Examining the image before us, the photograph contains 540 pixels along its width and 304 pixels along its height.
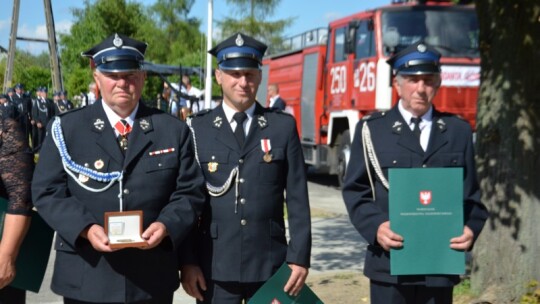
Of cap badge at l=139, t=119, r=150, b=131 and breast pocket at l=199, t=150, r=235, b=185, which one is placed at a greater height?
cap badge at l=139, t=119, r=150, b=131

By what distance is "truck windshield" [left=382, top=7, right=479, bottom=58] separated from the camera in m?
14.4

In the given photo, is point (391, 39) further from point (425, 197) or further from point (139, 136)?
point (139, 136)

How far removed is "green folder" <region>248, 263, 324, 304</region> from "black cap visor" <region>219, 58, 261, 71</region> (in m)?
0.99

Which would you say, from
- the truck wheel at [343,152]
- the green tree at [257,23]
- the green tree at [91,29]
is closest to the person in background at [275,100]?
the truck wheel at [343,152]

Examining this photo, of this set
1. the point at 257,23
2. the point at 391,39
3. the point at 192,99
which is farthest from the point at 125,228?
the point at 257,23

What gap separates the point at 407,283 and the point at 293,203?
672mm

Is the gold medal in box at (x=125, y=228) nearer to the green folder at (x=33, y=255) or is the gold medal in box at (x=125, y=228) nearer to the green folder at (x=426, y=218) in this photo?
the green folder at (x=33, y=255)

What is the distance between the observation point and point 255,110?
4262 millimetres

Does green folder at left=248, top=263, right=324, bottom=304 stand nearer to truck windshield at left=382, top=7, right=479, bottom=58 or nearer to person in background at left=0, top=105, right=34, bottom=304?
person in background at left=0, top=105, right=34, bottom=304

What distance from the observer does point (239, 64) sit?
4152 mm

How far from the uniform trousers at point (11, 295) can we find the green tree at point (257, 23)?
46.5m

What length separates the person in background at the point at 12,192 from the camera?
146 inches

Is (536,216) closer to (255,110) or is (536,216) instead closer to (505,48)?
(505,48)

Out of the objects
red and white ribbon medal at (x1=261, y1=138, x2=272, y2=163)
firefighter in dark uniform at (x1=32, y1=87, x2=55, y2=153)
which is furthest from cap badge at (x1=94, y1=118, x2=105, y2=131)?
firefighter in dark uniform at (x1=32, y1=87, x2=55, y2=153)
